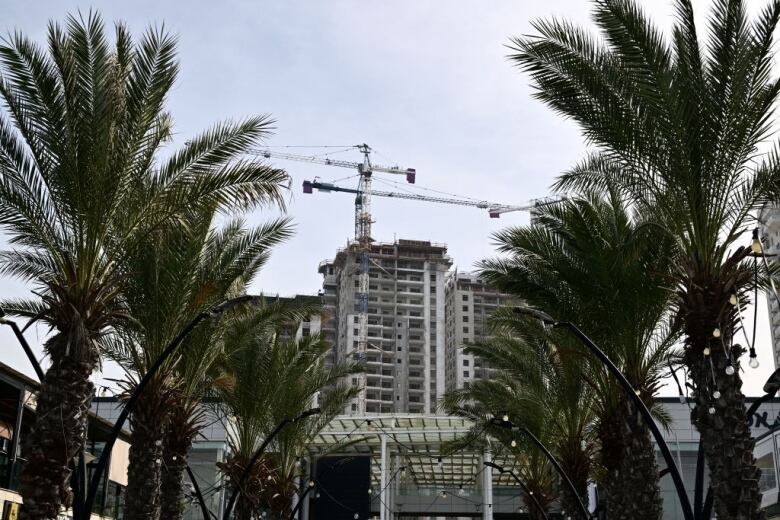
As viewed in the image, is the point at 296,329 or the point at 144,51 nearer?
the point at 144,51

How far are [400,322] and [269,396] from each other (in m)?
123

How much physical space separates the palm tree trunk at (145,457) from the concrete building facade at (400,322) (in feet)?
403

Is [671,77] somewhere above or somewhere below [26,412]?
above

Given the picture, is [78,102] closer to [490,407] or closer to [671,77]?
[671,77]

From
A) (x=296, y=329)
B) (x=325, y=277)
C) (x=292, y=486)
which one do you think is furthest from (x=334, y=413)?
(x=325, y=277)

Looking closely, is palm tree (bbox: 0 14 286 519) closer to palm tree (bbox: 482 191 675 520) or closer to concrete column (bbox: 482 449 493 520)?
palm tree (bbox: 482 191 675 520)

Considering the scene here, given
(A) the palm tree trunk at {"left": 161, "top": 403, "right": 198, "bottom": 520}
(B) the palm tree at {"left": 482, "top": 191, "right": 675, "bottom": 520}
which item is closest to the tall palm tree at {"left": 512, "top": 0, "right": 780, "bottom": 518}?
(B) the palm tree at {"left": 482, "top": 191, "right": 675, "bottom": 520}

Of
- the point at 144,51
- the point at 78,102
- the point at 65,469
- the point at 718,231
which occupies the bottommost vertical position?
the point at 65,469

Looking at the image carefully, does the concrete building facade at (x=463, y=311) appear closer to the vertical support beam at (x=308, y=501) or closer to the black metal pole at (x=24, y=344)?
the vertical support beam at (x=308, y=501)

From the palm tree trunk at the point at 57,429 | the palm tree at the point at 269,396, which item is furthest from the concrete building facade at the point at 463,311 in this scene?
the palm tree trunk at the point at 57,429

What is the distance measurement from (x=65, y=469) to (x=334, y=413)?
21.0m

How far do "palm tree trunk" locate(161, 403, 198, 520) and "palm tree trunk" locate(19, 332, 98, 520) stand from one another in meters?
7.50

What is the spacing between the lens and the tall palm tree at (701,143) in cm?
1288

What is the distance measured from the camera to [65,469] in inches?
524
